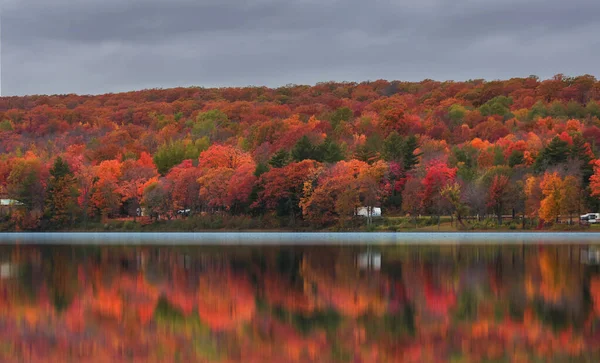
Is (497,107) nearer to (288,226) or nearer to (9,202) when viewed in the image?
(288,226)

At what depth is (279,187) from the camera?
3735 inches

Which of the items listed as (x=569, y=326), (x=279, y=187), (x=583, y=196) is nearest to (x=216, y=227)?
(x=279, y=187)

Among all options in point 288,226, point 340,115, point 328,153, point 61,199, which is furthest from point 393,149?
point 340,115

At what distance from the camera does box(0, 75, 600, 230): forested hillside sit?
93438mm

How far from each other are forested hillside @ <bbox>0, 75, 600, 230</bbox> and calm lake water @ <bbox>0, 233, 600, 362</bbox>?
50078 mm

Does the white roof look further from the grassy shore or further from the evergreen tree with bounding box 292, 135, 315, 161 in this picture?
the evergreen tree with bounding box 292, 135, 315, 161

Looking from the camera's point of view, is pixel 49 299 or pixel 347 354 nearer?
pixel 347 354

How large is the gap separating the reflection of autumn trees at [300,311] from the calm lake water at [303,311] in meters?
0.04

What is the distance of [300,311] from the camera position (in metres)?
25.0

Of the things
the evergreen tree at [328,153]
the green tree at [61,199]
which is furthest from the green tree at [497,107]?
the green tree at [61,199]

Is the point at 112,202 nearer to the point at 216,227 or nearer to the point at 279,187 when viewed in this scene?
the point at 216,227

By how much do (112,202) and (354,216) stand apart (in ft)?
97.6

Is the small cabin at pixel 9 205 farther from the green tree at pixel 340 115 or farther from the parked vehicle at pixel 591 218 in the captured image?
the green tree at pixel 340 115

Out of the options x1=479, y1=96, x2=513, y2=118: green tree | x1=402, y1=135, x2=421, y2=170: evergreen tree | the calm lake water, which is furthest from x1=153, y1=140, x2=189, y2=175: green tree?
the calm lake water
